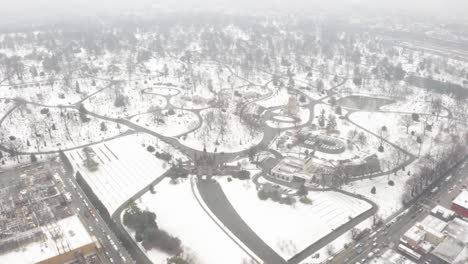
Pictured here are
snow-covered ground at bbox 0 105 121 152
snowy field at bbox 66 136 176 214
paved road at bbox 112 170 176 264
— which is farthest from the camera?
snow-covered ground at bbox 0 105 121 152

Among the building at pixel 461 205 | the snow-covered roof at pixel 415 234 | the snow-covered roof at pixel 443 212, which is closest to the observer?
the snow-covered roof at pixel 415 234

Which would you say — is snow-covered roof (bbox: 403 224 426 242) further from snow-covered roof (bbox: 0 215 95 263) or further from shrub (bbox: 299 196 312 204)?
snow-covered roof (bbox: 0 215 95 263)

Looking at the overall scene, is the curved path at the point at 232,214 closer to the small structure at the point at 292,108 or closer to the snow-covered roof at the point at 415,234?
the snow-covered roof at the point at 415,234

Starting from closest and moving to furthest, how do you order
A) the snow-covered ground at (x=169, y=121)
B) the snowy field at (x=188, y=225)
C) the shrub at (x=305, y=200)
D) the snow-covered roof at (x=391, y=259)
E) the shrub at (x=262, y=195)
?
the snow-covered roof at (x=391, y=259)
the snowy field at (x=188, y=225)
the shrub at (x=305, y=200)
the shrub at (x=262, y=195)
the snow-covered ground at (x=169, y=121)

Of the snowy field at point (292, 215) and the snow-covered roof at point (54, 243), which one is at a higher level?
the snow-covered roof at point (54, 243)

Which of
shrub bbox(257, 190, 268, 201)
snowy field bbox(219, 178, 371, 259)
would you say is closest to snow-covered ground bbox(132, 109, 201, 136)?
snowy field bbox(219, 178, 371, 259)

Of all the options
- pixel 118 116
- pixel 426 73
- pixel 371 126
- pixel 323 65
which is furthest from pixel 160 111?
pixel 426 73

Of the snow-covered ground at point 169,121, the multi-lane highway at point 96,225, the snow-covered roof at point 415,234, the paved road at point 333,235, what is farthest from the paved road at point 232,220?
the snow-covered ground at point 169,121

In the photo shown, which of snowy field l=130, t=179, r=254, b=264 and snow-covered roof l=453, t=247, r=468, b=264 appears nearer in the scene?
snow-covered roof l=453, t=247, r=468, b=264
